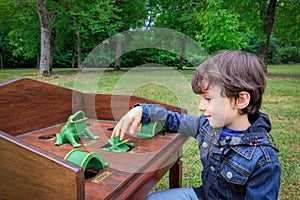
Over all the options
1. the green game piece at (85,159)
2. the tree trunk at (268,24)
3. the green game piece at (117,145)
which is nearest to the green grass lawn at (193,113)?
the green game piece at (117,145)

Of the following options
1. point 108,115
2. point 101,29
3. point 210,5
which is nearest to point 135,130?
point 108,115

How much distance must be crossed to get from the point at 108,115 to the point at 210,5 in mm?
7517

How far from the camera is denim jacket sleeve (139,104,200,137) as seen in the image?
4.02ft

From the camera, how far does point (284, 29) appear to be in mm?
10891

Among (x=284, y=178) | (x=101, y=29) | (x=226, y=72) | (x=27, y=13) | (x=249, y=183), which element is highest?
(x=27, y=13)

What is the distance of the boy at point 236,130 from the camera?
914 mm

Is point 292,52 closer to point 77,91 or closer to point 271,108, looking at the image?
point 271,108

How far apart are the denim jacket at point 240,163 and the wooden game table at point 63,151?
0.43ft

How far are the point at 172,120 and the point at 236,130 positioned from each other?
296mm

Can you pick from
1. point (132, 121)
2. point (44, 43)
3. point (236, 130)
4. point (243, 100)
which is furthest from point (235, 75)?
point (44, 43)

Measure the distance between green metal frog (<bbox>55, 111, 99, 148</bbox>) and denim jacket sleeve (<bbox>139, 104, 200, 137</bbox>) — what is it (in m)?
0.23

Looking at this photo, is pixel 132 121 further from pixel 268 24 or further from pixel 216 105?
pixel 268 24

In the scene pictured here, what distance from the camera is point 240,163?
37.5 inches

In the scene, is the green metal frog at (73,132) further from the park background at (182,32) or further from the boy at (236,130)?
the park background at (182,32)
